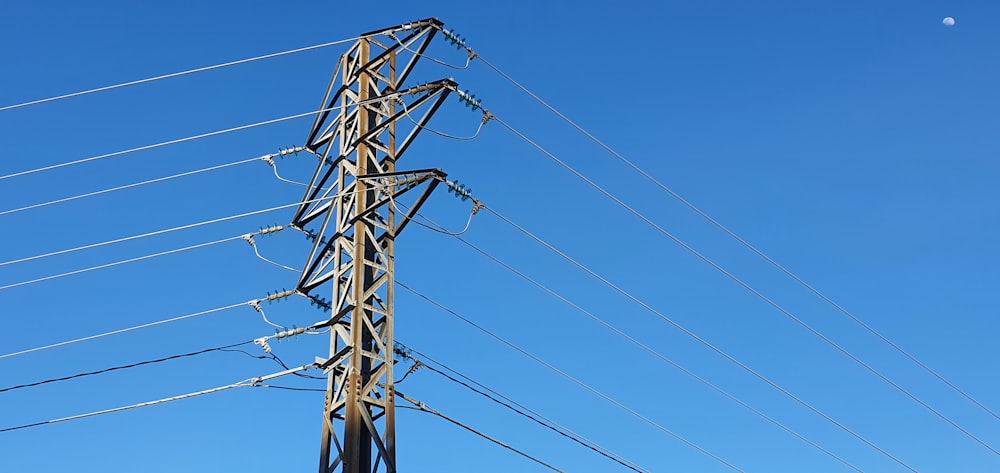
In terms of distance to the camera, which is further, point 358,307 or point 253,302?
point 253,302

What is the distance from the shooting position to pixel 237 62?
24906 mm

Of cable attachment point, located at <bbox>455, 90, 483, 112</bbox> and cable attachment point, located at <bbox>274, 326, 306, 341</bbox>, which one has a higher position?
cable attachment point, located at <bbox>455, 90, 483, 112</bbox>

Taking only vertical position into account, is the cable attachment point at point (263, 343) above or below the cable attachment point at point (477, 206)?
below

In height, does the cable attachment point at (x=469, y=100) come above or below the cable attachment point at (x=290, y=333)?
above

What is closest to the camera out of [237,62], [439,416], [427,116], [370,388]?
[370,388]

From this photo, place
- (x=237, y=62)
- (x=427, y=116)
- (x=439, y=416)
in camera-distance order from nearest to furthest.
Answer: (x=439, y=416)
(x=427, y=116)
(x=237, y=62)

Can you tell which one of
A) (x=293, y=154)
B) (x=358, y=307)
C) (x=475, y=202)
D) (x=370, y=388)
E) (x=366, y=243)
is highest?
(x=293, y=154)

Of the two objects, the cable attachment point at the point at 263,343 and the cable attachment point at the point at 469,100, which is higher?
the cable attachment point at the point at 469,100

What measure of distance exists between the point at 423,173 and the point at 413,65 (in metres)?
3.53

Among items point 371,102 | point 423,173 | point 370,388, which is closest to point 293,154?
point 371,102

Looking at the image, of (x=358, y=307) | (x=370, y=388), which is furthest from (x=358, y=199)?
(x=370, y=388)

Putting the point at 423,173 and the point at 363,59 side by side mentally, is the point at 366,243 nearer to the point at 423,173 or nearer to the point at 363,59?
the point at 423,173

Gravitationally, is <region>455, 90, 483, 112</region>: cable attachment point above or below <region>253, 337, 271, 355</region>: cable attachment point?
above

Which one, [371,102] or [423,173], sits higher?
[371,102]
